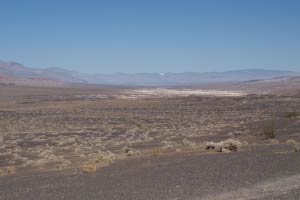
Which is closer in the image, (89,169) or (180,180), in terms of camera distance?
(180,180)

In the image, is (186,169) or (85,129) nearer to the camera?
(186,169)

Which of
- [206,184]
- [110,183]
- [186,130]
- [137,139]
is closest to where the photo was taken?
[206,184]

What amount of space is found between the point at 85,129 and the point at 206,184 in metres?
33.5

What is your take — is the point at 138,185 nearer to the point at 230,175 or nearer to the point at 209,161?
the point at 230,175

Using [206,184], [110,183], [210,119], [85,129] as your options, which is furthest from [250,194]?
[210,119]

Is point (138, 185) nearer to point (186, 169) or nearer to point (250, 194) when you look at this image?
point (186, 169)

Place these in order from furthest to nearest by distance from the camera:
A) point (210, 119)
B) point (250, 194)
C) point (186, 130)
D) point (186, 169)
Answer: point (210, 119), point (186, 130), point (186, 169), point (250, 194)

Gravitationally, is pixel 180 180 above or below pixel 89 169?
above

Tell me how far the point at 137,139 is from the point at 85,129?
10.6m

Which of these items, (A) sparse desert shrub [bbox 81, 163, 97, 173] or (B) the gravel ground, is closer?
(B) the gravel ground

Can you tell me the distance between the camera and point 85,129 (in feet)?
157

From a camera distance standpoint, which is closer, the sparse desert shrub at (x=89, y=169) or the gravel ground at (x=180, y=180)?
the gravel ground at (x=180, y=180)

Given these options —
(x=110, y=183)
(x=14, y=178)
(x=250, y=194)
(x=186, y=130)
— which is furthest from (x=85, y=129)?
(x=250, y=194)

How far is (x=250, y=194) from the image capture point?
13320 millimetres
